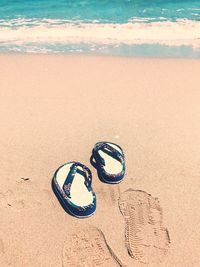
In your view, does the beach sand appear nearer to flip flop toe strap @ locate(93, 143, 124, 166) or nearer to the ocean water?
flip flop toe strap @ locate(93, 143, 124, 166)

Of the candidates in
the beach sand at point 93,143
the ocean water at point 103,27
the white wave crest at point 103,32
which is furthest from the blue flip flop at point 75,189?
the white wave crest at point 103,32

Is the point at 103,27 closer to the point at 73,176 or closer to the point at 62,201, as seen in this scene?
the point at 73,176

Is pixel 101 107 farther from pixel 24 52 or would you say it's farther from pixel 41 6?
pixel 41 6

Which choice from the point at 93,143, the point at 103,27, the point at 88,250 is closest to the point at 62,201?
the point at 88,250

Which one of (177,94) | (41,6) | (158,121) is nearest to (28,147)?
(158,121)

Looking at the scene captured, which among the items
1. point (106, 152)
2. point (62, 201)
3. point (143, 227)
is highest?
point (106, 152)

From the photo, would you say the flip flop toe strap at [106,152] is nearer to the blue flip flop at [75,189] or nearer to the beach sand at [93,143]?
the beach sand at [93,143]
